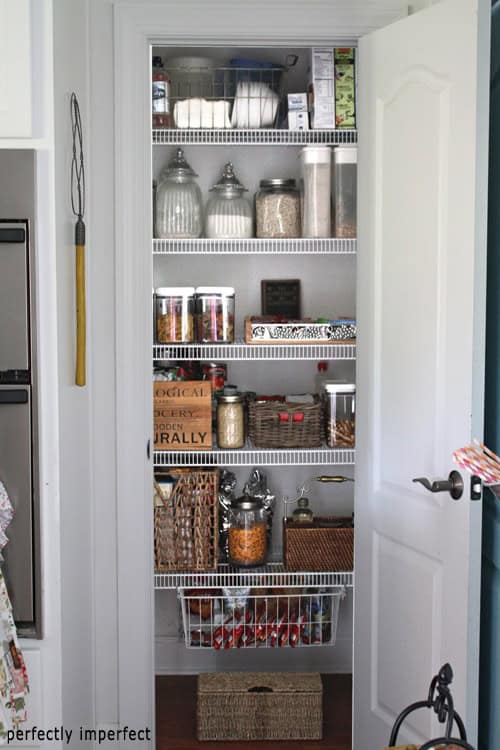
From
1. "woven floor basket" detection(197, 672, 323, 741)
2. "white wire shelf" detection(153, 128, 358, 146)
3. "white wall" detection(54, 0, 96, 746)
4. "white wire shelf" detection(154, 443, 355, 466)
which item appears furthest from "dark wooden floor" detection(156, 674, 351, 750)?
"white wire shelf" detection(153, 128, 358, 146)

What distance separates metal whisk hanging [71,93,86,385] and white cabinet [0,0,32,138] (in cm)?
35

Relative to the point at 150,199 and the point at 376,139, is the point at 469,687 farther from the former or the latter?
the point at 150,199

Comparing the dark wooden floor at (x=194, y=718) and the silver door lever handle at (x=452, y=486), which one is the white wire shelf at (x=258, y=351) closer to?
the silver door lever handle at (x=452, y=486)

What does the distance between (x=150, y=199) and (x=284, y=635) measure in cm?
159

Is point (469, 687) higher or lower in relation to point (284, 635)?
higher

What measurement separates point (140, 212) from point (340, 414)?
3.22 feet

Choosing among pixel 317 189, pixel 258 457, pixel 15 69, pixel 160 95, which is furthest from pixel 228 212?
pixel 15 69

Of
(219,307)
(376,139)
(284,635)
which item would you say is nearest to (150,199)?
(219,307)

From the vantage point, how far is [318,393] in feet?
10.9

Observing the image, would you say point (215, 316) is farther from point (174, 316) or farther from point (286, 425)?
point (286, 425)

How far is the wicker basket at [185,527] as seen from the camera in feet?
9.86

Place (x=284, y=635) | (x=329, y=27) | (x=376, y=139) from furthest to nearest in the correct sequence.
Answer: (x=284, y=635), (x=329, y=27), (x=376, y=139)

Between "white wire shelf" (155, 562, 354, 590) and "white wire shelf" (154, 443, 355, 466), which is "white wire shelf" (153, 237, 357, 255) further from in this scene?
"white wire shelf" (155, 562, 354, 590)

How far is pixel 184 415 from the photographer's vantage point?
9.73ft
